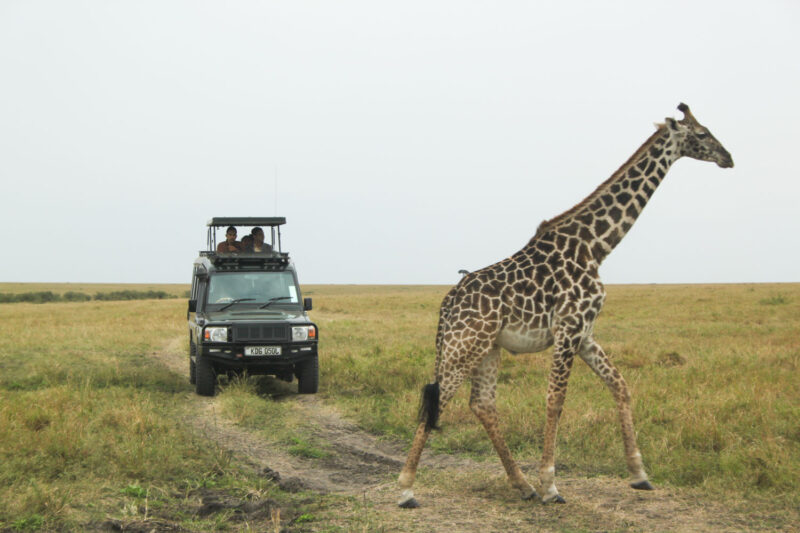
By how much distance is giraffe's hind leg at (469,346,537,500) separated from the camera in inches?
235

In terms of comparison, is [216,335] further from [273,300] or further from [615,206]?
[615,206]

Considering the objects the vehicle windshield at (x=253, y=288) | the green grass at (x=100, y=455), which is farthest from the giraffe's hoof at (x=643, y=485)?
the vehicle windshield at (x=253, y=288)

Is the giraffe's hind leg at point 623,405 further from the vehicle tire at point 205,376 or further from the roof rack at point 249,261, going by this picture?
the roof rack at point 249,261

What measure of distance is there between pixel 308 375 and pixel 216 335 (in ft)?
5.04

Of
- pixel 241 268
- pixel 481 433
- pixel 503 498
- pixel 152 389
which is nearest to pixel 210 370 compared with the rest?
pixel 152 389

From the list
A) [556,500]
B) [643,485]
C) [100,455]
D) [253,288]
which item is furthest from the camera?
[253,288]

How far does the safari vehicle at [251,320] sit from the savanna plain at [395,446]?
17.1 inches

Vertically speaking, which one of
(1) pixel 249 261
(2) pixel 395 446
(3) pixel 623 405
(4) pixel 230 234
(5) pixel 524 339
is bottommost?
(2) pixel 395 446

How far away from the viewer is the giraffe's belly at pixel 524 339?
615cm

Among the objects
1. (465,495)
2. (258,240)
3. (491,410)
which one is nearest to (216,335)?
(258,240)

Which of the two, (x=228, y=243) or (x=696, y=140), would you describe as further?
(x=228, y=243)

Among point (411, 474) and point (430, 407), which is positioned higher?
point (430, 407)

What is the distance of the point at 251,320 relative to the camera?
1145 centimetres

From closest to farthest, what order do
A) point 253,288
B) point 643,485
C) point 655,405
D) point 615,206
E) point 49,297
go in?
point 643,485 < point 615,206 < point 655,405 < point 253,288 < point 49,297
